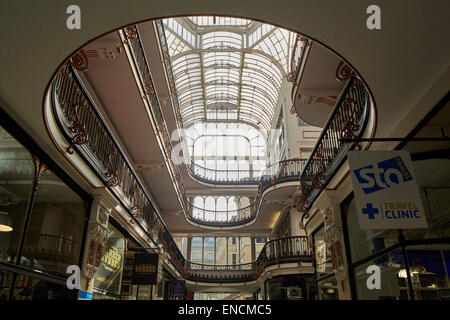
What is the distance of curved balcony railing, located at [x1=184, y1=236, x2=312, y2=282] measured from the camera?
15.3 metres

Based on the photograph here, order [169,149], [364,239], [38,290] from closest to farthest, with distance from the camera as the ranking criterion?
[38,290], [364,239], [169,149]

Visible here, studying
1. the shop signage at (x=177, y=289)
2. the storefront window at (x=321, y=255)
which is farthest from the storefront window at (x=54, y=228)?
the shop signage at (x=177, y=289)

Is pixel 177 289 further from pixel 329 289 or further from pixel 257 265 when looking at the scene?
pixel 329 289

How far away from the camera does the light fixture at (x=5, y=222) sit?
5.68 m

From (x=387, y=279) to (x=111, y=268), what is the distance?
761 centimetres

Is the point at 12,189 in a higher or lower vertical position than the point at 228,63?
lower

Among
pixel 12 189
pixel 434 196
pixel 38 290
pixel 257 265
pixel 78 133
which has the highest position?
pixel 78 133

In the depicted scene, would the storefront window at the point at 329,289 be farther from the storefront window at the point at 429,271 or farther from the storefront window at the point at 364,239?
the storefront window at the point at 429,271

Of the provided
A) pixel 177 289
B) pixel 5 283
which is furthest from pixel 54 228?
pixel 177 289

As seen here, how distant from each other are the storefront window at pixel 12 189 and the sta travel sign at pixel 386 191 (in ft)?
17.1

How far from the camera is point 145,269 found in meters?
11.9

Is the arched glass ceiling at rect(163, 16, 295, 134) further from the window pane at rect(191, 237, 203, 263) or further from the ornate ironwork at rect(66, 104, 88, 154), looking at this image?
the ornate ironwork at rect(66, 104, 88, 154)

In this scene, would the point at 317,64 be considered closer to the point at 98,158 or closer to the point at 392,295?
the point at 392,295
